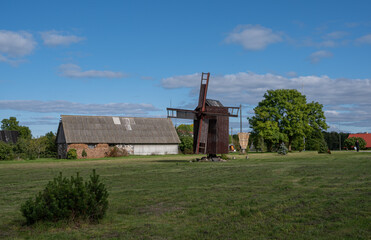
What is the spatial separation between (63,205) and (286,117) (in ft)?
210

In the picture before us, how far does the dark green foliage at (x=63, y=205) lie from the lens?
9.23 meters

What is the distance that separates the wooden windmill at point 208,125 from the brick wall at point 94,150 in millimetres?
24542

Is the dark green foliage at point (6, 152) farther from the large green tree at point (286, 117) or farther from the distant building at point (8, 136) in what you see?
the large green tree at point (286, 117)

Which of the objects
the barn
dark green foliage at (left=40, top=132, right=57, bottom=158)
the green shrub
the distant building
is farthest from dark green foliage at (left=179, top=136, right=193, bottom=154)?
the distant building

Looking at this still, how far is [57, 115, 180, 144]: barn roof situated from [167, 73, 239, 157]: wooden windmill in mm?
25186

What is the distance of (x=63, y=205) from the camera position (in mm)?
9336

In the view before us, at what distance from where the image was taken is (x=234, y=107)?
1554 inches

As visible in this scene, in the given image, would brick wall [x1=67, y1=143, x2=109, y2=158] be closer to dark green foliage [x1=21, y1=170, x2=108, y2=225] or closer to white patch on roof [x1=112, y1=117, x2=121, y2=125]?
white patch on roof [x1=112, y1=117, x2=121, y2=125]

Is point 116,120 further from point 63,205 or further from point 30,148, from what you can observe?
point 63,205

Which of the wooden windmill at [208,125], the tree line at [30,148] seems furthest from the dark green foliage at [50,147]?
the wooden windmill at [208,125]

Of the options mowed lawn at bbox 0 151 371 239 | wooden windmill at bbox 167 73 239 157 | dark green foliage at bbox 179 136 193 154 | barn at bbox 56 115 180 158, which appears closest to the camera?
mowed lawn at bbox 0 151 371 239

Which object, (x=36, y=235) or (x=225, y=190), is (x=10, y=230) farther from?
(x=225, y=190)

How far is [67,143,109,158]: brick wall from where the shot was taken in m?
56.9

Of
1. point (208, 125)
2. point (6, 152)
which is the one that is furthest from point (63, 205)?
point (6, 152)
